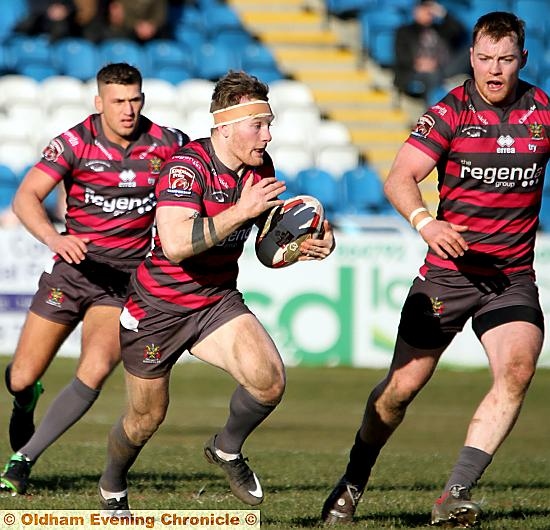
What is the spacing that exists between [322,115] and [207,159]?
14.0m

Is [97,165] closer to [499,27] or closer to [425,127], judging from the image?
[425,127]

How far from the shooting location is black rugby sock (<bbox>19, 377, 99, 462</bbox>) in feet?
25.5

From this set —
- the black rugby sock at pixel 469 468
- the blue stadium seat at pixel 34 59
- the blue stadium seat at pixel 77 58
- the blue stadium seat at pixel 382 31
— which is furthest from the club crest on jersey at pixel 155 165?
the blue stadium seat at pixel 382 31

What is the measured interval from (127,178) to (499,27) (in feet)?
8.28

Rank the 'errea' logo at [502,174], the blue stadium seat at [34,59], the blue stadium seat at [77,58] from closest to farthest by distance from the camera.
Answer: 1. the 'errea' logo at [502,174]
2. the blue stadium seat at [77,58]
3. the blue stadium seat at [34,59]

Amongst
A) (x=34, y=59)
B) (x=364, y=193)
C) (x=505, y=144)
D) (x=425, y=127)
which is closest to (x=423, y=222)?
(x=425, y=127)

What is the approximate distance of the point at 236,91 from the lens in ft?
20.7

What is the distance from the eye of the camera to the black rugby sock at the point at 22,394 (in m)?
8.03

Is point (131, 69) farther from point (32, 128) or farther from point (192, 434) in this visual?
point (32, 128)

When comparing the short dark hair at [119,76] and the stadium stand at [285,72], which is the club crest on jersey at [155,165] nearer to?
the short dark hair at [119,76]

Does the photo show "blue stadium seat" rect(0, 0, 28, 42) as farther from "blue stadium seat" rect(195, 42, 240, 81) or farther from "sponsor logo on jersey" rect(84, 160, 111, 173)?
"sponsor logo on jersey" rect(84, 160, 111, 173)

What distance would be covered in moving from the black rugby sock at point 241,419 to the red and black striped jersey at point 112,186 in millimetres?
1817

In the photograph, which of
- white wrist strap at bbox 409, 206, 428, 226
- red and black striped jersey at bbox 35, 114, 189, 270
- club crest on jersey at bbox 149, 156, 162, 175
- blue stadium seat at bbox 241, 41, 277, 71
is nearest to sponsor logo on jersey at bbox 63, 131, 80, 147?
red and black striped jersey at bbox 35, 114, 189, 270

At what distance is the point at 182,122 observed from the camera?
61.2ft
